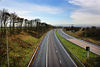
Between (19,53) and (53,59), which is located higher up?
(19,53)

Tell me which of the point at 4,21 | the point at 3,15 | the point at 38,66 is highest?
the point at 3,15

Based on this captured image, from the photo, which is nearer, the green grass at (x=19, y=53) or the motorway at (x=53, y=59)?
the green grass at (x=19, y=53)

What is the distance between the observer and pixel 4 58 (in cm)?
1697

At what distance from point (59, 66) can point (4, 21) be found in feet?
99.4

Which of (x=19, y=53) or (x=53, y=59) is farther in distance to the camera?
(x=19, y=53)

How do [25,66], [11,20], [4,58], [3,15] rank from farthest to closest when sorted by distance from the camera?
[11,20], [3,15], [4,58], [25,66]

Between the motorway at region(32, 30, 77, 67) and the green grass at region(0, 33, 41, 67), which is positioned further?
the motorway at region(32, 30, 77, 67)

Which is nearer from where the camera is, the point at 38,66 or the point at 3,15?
the point at 38,66

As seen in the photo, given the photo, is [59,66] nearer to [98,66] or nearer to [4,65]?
[98,66]

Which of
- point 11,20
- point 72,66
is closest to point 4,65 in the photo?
point 72,66

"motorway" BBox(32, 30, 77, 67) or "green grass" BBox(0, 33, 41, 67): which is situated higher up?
"green grass" BBox(0, 33, 41, 67)

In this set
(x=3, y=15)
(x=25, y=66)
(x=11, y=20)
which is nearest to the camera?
(x=25, y=66)

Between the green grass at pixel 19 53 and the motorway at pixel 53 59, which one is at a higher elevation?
the green grass at pixel 19 53

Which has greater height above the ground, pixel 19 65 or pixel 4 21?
pixel 4 21
